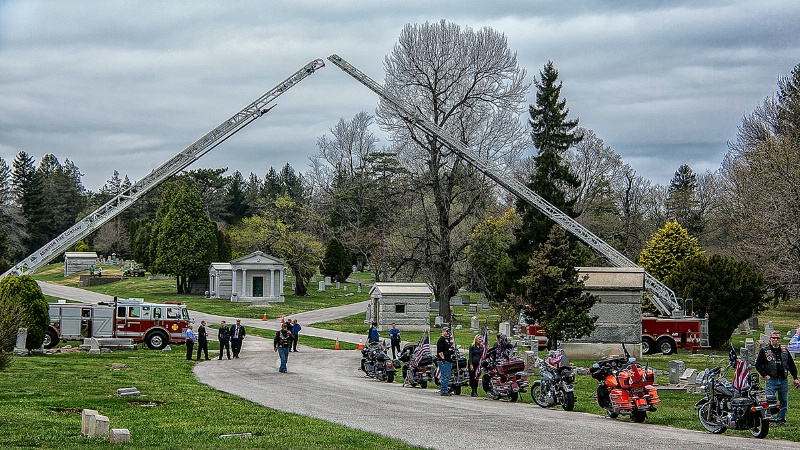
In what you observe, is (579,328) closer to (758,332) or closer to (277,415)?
(277,415)

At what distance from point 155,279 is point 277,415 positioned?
75.9m

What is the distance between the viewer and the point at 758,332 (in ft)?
173

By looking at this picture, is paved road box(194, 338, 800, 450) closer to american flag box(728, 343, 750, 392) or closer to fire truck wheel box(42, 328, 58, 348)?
american flag box(728, 343, 750, 392)

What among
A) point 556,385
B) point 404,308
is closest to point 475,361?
point 556,385

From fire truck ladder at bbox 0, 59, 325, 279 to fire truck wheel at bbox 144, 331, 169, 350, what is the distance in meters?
5.52

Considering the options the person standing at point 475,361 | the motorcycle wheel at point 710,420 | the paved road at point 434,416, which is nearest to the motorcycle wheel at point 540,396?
the paved road at point 434,416

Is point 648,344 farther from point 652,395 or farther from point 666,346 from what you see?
point 652,395

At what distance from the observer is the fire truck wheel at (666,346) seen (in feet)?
137

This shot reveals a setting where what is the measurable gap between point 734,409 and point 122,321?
2924cm

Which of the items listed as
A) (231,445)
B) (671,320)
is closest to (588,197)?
(671,320)

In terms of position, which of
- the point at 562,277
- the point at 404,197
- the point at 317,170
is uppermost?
the point at 317,170

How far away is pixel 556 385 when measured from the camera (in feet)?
67.1

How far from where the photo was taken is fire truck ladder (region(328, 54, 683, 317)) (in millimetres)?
44500

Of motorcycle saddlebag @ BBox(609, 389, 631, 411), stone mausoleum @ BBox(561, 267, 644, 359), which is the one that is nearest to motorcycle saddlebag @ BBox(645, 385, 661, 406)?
motorcycle saddlebag @ BBox(609, 389, 631, 411)
